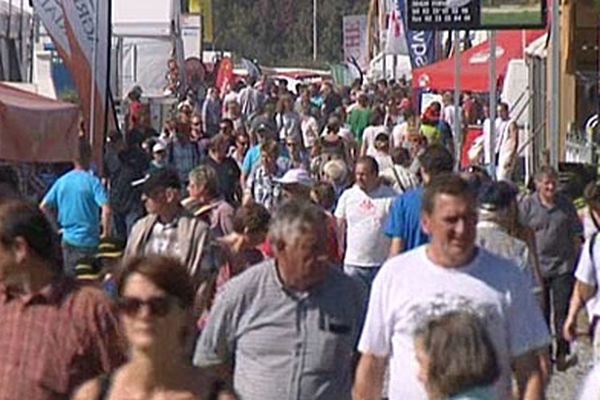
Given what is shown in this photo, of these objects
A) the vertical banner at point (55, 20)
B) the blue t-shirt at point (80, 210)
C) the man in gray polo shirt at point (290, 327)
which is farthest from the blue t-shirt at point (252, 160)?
the man in gray polo shirt at point (290, 327)

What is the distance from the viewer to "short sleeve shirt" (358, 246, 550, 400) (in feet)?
23.1

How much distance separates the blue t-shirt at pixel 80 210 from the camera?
51.8ft

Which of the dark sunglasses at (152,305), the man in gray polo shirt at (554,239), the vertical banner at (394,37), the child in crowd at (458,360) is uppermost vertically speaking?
the vertical banner at (394,37)

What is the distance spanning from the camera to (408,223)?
11406mm

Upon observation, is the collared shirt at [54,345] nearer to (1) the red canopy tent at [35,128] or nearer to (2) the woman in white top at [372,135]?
(1) the red canopy tent at [35,128]

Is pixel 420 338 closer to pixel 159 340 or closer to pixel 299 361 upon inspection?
pixel 159 340

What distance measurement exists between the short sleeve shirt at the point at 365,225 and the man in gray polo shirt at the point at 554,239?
1.02 meters

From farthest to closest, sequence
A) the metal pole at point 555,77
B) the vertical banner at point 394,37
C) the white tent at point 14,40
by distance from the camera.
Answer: the vertical banner at point 394,37, the white tent at point 14,40, the metal pole at point 555,77

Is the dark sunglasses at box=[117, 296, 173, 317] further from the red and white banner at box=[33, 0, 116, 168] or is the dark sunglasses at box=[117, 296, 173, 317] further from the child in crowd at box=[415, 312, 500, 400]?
the red and white banner at box=[33, 0, 116, 168]

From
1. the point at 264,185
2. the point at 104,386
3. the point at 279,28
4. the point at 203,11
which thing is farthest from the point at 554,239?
the point at 279,28

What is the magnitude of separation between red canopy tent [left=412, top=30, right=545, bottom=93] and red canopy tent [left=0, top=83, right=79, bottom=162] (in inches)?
395

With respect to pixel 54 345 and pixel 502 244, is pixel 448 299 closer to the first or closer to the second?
pixel 54 345

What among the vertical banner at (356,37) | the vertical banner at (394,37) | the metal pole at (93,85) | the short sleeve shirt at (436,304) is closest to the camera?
the short sleeve shirt at (436,304)

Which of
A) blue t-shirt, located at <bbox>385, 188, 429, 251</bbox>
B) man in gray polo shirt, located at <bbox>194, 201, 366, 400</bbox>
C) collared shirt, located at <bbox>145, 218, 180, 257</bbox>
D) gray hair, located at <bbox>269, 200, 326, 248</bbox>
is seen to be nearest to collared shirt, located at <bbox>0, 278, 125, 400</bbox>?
man in gray polo shirt, located at <bbox>194, 201, 366, 400</bbox>
